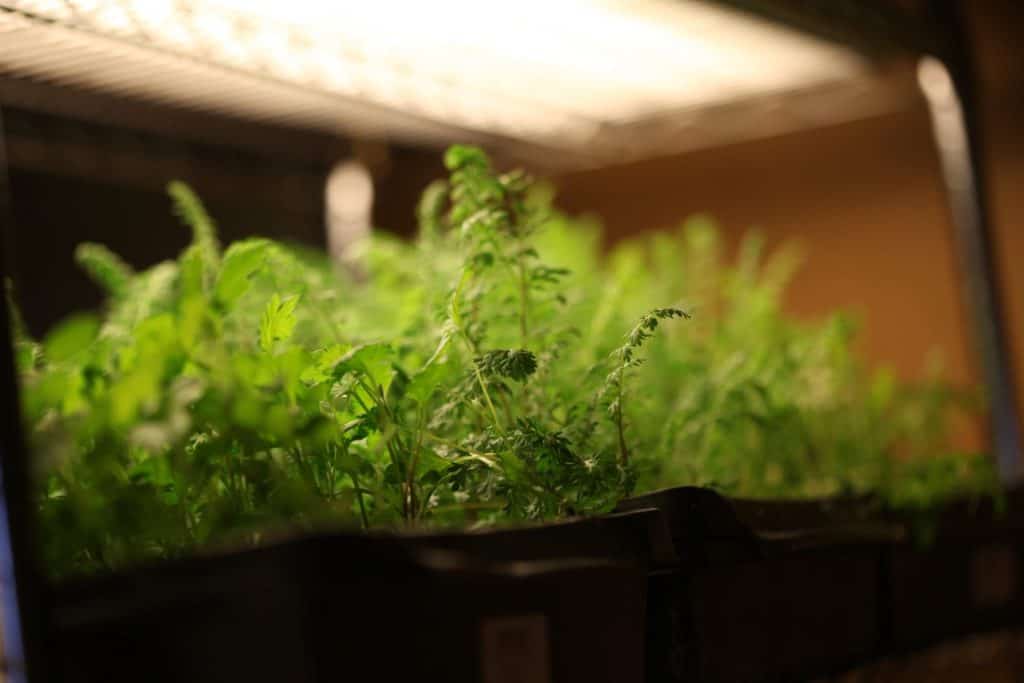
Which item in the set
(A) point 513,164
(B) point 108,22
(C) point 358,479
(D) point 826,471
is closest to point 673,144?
(A) point 513,164

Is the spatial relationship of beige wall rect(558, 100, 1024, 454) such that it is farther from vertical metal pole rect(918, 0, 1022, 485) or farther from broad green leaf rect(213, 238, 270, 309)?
broad green leaf rect(213, 238, 270, 309)

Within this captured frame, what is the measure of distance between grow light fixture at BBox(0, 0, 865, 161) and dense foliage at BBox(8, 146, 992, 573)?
0.63 feet

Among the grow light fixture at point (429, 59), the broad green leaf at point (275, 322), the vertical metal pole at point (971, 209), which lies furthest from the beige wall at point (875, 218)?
the broad green leaf at point (275, 322)

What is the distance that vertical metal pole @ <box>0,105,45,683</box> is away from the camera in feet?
1.79

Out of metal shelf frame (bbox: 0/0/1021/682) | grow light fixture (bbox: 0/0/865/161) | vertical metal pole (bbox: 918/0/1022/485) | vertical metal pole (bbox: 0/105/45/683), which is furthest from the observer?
vertical metal pole (bbox: 918/0/1022/485)

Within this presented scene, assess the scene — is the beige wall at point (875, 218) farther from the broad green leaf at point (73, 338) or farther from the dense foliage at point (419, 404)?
the broad green leaf at point (73, 338)

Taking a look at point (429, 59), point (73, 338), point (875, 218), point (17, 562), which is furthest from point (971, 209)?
point (17, 562)

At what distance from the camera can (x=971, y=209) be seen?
5.10 feet

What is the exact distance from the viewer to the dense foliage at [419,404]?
Result: 63 centimetres

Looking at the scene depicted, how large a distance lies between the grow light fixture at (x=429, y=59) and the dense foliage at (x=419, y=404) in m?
0.19

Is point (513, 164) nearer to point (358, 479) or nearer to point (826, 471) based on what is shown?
point (826, 471)

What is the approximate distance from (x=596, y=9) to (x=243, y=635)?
849 mm

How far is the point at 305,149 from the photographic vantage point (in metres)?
2.06

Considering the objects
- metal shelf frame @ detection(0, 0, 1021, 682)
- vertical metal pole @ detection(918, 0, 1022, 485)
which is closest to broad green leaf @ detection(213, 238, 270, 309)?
metal shelf frame @ detection(0, 0, 1021, 682)
